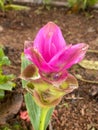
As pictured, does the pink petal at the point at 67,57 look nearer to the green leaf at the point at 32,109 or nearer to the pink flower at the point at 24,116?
the green leaf at the point at 32,109

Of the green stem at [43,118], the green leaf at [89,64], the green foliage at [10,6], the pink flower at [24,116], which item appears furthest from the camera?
the green foliage at [10,6]

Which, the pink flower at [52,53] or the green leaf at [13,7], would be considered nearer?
the pink flower at [52,53]

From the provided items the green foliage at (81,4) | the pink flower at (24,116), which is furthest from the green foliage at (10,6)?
the pink flower at (24,116)

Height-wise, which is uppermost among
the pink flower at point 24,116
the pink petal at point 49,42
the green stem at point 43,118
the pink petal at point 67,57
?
the pink petal at point 49,42

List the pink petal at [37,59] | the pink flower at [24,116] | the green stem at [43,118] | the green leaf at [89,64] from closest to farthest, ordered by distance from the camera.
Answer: the pink petal at [37,59]
the green stem at [43,118]
the pink flower at [24,116]
the green leaf at [89,64]

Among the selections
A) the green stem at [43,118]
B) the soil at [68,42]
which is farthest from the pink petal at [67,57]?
the soil at [68,42]

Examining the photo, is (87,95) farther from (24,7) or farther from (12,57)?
(24,7)

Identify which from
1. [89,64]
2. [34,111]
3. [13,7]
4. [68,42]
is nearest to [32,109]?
[34,111]

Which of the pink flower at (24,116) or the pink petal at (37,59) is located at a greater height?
the pink petal at (37,59)

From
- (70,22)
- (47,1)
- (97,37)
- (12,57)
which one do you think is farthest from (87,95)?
(47,1)
